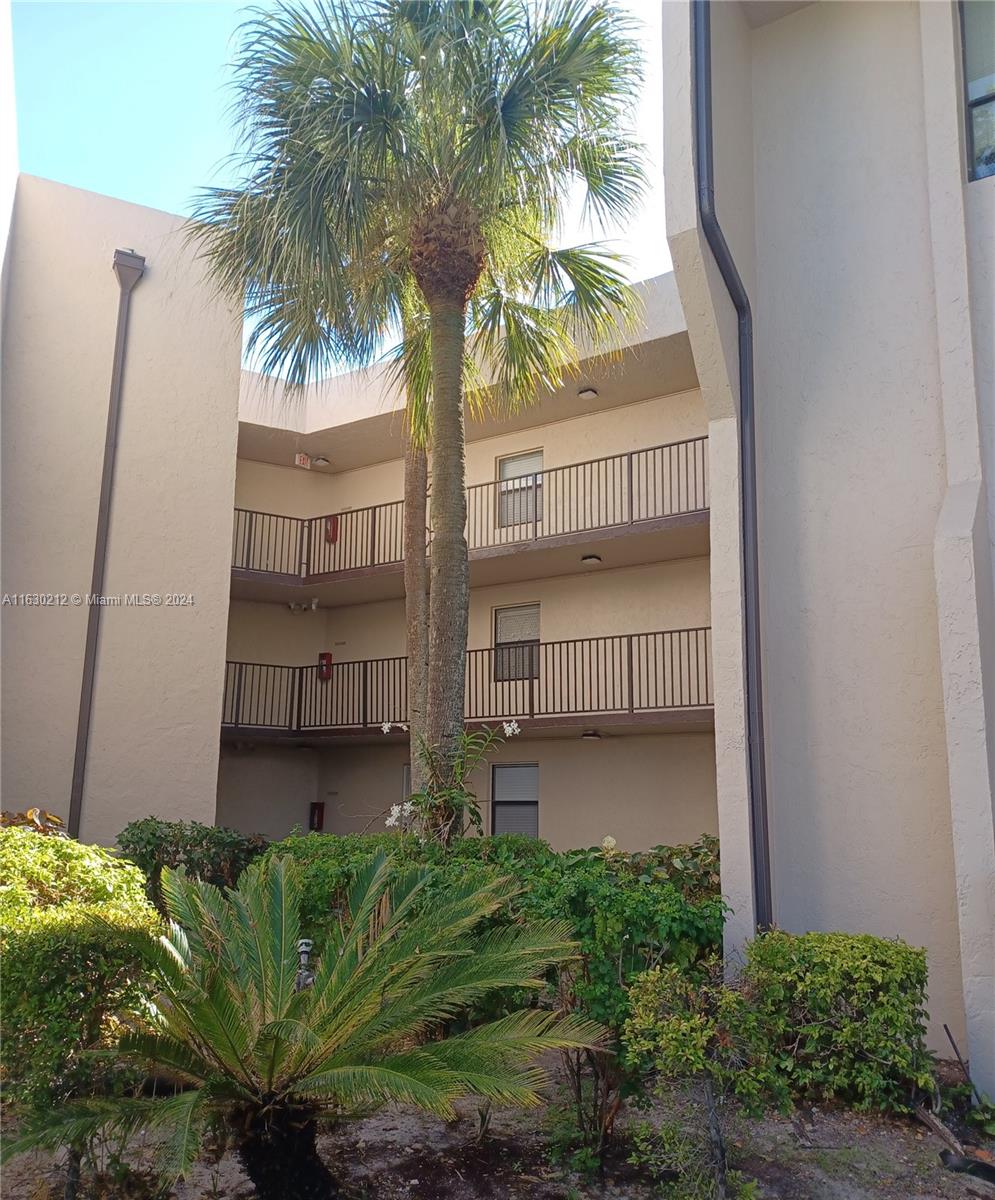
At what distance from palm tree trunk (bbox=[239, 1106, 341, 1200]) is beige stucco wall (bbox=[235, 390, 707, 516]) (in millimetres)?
11349

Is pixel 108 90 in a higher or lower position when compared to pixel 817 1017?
higher

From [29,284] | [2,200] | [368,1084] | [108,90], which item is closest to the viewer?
[368,1084]

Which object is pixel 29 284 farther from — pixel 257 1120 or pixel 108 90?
pixel 257 1120

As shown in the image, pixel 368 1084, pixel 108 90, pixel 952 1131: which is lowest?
pixel 952 1131

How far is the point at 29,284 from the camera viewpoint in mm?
12789

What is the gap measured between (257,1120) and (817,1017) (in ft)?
10.7

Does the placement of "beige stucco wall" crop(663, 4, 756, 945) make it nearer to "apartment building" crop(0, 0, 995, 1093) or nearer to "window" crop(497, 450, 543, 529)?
"apartment building" crop(0, 0, 995, 1093)

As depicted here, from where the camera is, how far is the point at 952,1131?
5988 mm

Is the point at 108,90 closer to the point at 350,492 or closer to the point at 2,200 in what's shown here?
the point at 2,200

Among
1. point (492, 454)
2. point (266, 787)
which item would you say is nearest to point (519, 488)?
point (492, 454)

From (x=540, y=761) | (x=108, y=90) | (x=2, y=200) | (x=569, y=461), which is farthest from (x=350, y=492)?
(x=108, y=90)

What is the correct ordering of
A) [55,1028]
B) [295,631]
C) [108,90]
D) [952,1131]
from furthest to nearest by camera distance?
[295,631]
[108,90]
[952,1131]
[55,1028]

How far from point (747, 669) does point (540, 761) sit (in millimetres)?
8770

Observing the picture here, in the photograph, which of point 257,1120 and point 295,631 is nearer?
point 257,1120
